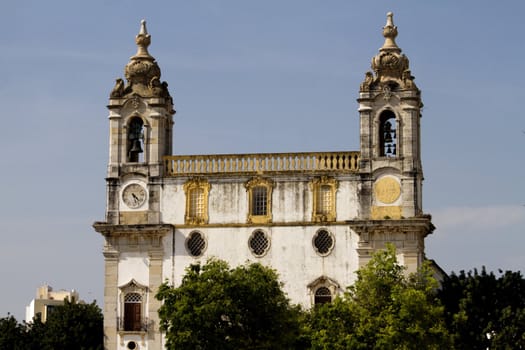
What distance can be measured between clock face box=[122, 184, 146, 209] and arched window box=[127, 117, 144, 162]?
4.69 feet

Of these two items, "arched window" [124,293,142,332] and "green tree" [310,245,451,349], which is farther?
"arched window" [124,293,142,332]

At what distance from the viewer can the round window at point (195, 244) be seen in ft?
191

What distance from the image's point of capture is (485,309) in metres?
54.5

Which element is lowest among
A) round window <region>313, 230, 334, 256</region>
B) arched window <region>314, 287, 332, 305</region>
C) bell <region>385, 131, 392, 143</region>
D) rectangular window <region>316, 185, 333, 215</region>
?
arched window <region>314, 287, 332, 305</region>

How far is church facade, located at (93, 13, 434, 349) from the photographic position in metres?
56.9

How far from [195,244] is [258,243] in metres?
2.75

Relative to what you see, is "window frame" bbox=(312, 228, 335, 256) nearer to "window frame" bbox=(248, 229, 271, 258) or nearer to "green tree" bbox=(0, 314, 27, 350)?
"window frame" bbox=(248, 229, 271, 258)

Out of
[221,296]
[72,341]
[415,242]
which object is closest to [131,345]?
[72,341]

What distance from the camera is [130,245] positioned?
58.9 meters

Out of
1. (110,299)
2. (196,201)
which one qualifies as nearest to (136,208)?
(196,201)

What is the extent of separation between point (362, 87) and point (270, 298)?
441 inches

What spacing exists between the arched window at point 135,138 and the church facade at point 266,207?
0.16 m

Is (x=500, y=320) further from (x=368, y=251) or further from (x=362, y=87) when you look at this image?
(x=362, y=87)

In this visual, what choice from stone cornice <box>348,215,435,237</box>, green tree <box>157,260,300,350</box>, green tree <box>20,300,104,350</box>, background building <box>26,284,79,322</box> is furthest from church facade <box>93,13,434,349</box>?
background building <box>26,284,79,322</box>
